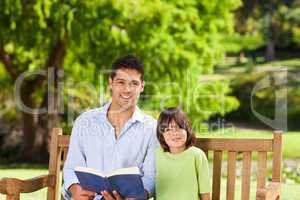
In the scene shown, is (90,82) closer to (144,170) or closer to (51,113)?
(51,113)

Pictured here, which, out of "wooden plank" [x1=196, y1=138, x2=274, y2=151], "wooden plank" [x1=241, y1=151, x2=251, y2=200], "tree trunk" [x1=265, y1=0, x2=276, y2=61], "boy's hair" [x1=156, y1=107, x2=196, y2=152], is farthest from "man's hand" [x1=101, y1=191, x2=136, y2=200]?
"tree trunk" [x1=265, y1=0, x2=276, y2=61]

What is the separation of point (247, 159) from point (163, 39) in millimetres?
10737

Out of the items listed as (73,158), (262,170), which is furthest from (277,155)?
(73,158)

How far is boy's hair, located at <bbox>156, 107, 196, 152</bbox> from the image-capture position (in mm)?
4137

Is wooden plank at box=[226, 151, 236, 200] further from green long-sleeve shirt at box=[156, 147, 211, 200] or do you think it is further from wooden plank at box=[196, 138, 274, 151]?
green long-sleeve shirt at box=[156, 147, 211, 200]

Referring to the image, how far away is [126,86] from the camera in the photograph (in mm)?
4195

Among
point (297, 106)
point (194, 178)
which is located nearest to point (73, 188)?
point (194, 178)

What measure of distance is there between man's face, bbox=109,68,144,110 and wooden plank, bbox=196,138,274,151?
0.56m

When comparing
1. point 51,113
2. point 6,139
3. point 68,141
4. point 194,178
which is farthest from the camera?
point 6,139

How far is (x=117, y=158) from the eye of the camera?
13.9ft

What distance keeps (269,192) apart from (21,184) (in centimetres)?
165

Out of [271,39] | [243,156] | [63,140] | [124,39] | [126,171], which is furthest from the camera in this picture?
[271,39]

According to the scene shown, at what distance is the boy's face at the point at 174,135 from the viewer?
4125 mm

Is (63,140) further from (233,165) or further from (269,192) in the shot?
(269,192)
